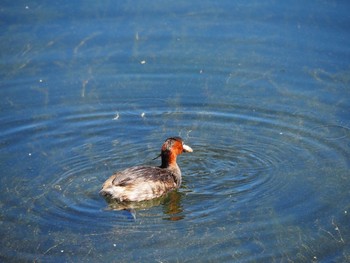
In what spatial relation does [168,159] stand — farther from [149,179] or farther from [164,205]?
[164,205]

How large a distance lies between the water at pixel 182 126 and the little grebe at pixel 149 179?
0.15m

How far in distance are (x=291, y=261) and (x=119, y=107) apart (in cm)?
432

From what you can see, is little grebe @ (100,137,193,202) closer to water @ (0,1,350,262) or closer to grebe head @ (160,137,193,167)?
grebe head @ (160,137,193,167)

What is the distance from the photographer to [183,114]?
10664 mm

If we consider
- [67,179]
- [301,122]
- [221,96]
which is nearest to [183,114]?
[221,96]

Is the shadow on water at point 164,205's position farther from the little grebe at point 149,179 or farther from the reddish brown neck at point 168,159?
the reddish brown neck at point 168,159

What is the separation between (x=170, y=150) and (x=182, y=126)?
1.04 m

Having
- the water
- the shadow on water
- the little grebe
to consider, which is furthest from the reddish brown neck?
the shadow on water

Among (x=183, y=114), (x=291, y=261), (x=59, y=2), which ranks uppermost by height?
(x=59, y=2)

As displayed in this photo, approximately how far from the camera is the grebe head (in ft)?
31.0

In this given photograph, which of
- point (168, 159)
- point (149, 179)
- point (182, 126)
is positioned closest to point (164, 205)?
point (149, 179)

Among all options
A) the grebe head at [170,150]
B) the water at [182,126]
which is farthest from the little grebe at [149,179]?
the water at [182,126]

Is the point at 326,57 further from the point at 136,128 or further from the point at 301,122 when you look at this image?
the point at 136,128

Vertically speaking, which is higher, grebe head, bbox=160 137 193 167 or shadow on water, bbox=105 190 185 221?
grebe head, bbox=160 137 193 167
